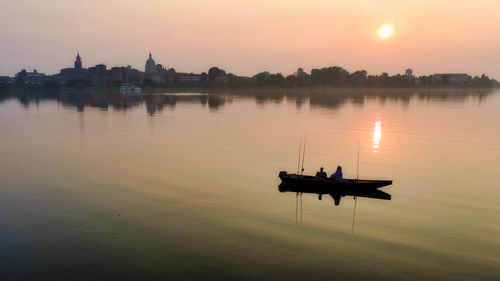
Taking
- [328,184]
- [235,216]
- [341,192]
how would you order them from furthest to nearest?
[341,192]
[328,184]
[235,216]

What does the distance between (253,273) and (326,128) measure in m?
66.9

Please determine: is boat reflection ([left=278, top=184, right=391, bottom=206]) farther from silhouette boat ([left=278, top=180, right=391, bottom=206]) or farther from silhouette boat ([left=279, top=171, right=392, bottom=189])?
silhouette boat ([left=279, top=171, right=392, bottom=189])

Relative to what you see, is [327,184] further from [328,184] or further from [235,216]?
[235,216]

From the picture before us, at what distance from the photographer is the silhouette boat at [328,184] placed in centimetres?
3488

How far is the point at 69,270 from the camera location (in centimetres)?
2114

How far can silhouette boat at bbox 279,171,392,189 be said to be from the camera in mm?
34875

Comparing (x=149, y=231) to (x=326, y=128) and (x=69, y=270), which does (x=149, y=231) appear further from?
(x=326, y=128)

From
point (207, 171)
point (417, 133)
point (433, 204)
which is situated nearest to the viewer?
point (433, 204)

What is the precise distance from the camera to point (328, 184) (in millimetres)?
35094

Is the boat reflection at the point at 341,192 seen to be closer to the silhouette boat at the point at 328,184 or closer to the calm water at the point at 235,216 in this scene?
the silhouette boat at the point at 328,184

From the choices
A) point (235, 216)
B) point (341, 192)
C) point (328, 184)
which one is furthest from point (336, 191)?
point (235, 216)

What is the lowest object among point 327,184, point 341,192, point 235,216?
point 235,216

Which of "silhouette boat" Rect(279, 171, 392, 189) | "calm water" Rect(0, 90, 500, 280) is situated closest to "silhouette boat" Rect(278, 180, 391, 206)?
"silhouette boat" Rect(279, 171, 392, 189)

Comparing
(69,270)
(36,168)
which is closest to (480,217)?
(69,270)
